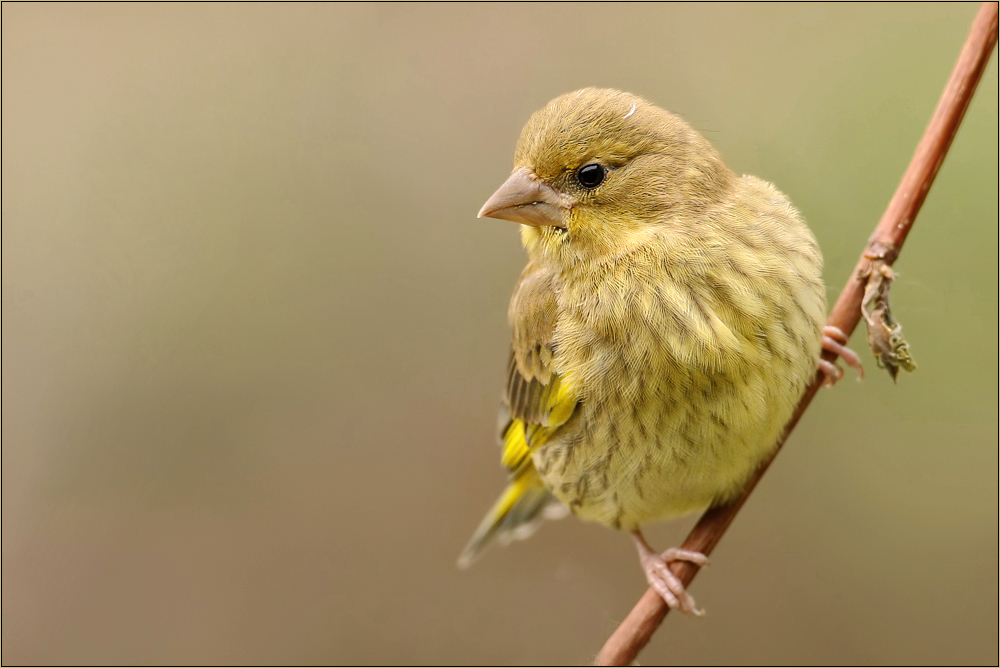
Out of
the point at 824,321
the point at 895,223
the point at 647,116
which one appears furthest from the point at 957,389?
the point at 647,116

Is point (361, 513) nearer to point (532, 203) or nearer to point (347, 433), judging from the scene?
point (347, 433)

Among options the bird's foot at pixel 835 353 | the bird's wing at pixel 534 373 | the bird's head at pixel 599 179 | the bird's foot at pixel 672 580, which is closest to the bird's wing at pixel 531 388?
the bird's wing at pixel 534 373

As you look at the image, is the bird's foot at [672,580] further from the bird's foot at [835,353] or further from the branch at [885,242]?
the bird's foot at [835,353]

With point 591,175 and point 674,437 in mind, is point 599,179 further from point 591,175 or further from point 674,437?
point 674,437

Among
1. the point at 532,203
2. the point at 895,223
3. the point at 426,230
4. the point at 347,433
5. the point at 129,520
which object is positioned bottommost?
the point at 129,520

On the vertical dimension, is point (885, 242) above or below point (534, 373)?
above

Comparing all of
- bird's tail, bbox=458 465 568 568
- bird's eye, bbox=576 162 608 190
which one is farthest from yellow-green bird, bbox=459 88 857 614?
bird's tail, bbox=458 465 568 568

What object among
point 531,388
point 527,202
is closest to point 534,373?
point 531,388
